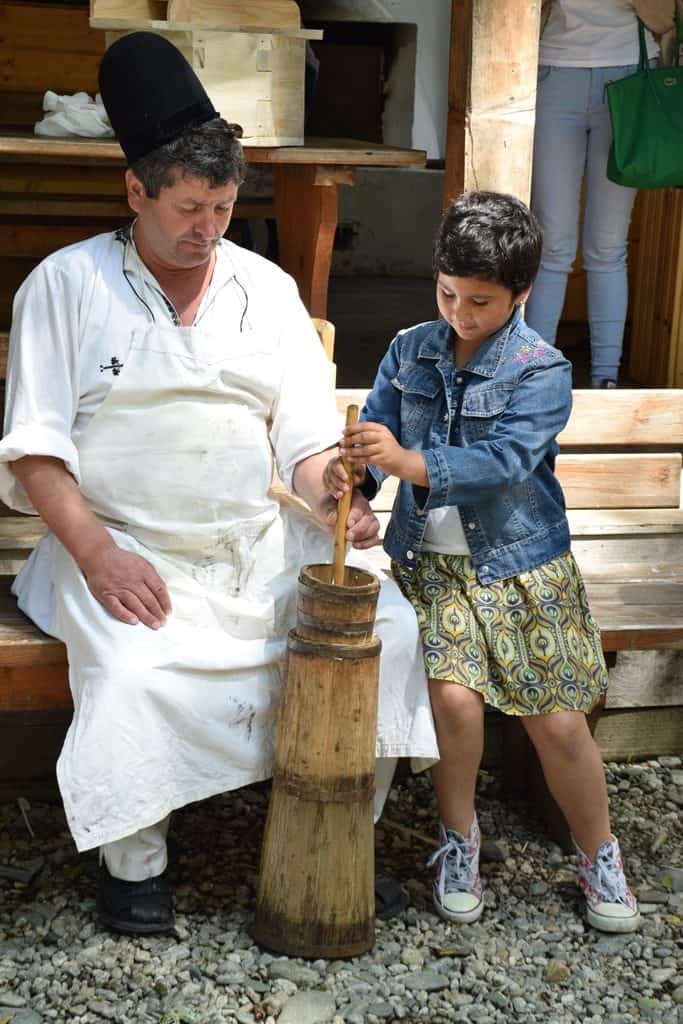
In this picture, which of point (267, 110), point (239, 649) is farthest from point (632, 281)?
point (239, 649)

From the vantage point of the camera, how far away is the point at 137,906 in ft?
10.3

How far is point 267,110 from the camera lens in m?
4.44

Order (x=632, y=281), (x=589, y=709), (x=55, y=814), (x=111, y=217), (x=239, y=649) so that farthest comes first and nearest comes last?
(x=632, y=281), (x=111, y=217), (x=55, y=814), (x=589, y=709), (x=239, y=649)

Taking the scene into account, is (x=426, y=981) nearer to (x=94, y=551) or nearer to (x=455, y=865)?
(x=455, y=865)

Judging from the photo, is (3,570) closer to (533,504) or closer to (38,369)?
(38,369)

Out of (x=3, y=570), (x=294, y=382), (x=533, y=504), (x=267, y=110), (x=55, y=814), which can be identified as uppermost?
(x=267, y=110)

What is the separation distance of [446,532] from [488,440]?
260 mm

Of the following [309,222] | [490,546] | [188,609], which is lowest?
[188,609]

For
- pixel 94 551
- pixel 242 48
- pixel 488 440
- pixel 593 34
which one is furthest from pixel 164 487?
pixel 593 34

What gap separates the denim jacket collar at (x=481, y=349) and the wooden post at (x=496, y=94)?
3.08 ft

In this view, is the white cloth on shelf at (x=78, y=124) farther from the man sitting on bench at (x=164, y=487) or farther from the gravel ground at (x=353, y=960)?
the gravel ground at (x=353, y=960)

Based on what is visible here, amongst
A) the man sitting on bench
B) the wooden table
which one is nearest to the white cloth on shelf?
the wooden table

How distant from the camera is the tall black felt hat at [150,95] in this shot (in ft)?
10.0

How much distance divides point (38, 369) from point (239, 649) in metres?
0.75
